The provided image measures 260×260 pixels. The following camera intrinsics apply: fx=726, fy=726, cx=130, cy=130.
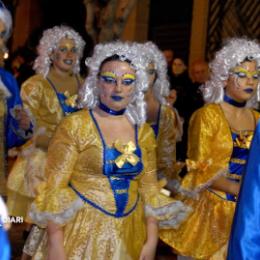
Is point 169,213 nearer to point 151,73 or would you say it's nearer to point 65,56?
point 151,73

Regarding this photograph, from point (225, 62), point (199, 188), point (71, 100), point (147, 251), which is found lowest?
point (147, 251)

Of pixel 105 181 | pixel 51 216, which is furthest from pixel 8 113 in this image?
pixel 51 216

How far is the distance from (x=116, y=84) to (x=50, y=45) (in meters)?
2.66

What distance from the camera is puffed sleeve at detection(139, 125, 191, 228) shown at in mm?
4145

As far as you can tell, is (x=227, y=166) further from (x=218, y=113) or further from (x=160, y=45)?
(x=160, y=45)

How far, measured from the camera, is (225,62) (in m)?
→ 5.33

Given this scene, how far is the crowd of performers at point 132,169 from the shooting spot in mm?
3912

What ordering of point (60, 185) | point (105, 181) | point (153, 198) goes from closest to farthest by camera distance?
1. point (60, 185)
2. point (105, 181)
3. point (153, 198)

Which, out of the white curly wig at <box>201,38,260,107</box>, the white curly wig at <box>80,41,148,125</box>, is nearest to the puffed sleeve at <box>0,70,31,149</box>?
the white curly wig at <box>80,41,148,125</box>

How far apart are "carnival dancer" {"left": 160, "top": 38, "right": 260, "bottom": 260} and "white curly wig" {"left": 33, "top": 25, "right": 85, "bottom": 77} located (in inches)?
75.6

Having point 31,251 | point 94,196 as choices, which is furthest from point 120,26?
point 94,196

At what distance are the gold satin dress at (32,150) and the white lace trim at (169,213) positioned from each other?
6.83 feet

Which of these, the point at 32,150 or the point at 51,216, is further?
the point at 32,150

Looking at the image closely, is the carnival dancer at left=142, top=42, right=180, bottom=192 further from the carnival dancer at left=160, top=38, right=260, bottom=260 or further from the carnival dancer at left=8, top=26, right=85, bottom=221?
the carnival dancer at left=160, top=38, right=260, bottom=260
